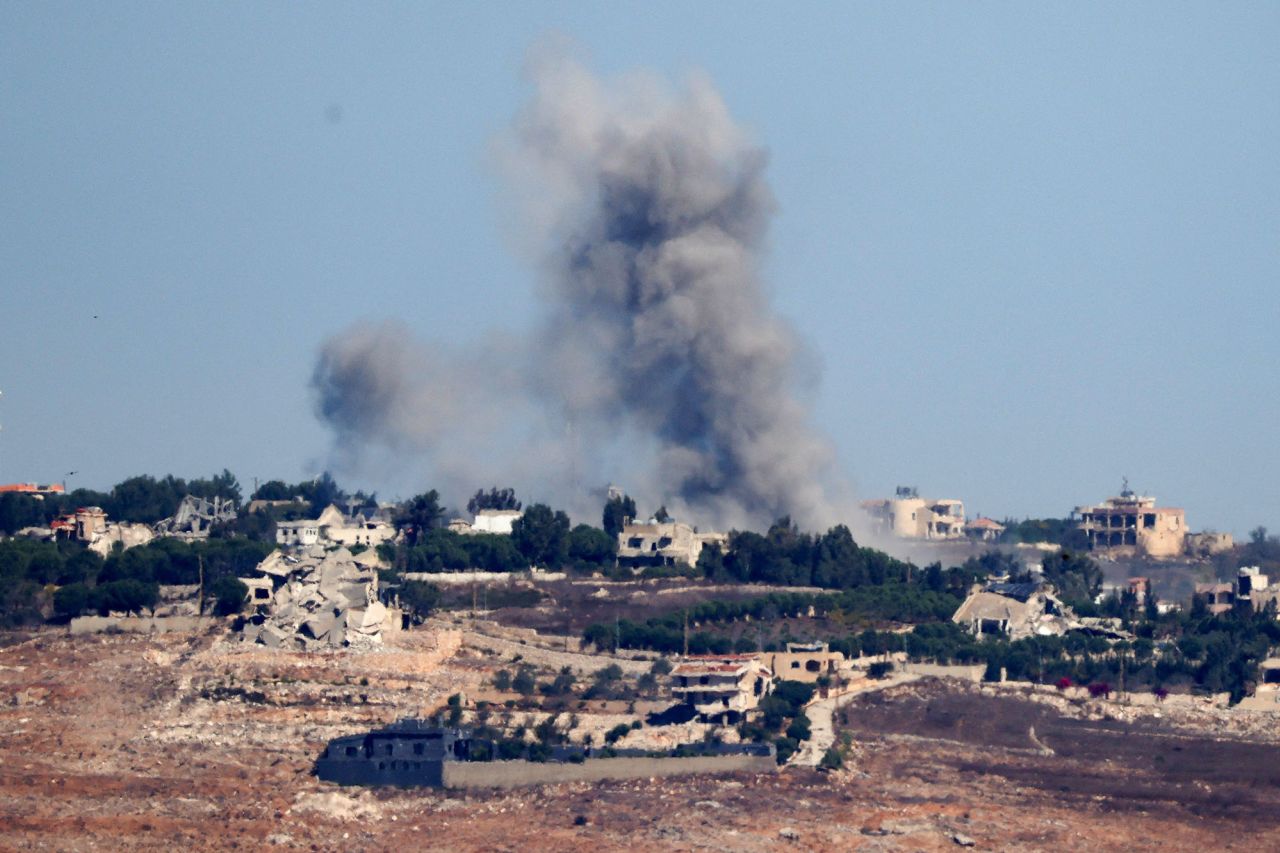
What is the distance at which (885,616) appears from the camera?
73125 millimetres

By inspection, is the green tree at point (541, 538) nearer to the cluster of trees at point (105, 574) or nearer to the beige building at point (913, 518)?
the cluster of trees at point (105, 574)

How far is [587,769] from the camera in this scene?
5341 cm

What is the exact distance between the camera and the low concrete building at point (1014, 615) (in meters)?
73.2

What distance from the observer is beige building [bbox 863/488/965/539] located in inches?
4628

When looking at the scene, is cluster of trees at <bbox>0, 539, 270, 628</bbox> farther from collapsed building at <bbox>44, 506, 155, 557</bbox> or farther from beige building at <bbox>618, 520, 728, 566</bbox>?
beige building at <bbox>618, 520, 728, 566</bbox>

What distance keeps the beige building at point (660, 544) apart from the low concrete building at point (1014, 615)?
10653mm

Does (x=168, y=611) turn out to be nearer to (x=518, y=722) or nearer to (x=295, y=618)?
(x=295, y=618)

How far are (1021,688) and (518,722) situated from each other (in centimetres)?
1529

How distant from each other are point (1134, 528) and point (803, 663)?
5017cm

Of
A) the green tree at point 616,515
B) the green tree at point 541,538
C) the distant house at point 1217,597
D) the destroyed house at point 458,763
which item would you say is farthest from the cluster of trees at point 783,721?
the green tree at point 616,515

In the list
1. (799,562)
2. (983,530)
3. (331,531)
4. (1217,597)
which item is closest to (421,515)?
(331,531)

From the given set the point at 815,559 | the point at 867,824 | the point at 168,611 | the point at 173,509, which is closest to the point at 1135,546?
the point at 815,559

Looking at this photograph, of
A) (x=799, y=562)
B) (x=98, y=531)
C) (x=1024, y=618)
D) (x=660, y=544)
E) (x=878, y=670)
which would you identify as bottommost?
(x=878, y=670)

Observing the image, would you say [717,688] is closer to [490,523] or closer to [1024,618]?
[1024,618]
